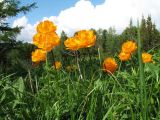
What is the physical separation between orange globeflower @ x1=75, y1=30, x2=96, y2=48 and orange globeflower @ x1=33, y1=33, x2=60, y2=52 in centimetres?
22

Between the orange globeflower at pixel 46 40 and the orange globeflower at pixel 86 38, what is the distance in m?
0.22

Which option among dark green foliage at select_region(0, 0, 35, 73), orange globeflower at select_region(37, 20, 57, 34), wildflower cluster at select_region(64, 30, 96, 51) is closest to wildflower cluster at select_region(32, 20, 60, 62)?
orange globeflower at select_region(37, 20, 57, 34)

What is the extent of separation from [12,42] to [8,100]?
2228cm

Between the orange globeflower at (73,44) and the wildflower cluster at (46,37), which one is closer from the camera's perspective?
the wildflower cluster at (46,37)

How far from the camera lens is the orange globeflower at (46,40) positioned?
2.76 m

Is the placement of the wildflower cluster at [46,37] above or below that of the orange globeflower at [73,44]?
above

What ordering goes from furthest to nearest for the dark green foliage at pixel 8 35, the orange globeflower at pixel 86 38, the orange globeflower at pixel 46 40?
the dark green foliage at pixel 8 35, the orange globeflower at pixel 86 38, the orange globeflower at pixel 46 40

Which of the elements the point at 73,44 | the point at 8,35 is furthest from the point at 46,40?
the point at 8,35

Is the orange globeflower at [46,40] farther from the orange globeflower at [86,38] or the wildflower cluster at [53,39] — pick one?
the orange globeflower at [86,38]

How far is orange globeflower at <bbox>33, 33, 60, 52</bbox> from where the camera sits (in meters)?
2.76

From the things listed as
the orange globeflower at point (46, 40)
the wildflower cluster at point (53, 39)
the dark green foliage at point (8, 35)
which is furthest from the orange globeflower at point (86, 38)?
the dark green foliage at point (8, 35)

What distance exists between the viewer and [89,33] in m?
2.98

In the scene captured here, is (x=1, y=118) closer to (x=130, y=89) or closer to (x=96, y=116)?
(x=96, y=116)

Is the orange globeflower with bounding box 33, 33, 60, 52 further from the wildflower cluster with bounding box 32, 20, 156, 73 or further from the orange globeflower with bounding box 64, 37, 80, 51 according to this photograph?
the orange globeflower with bounding box 64, 37, 80, 51
